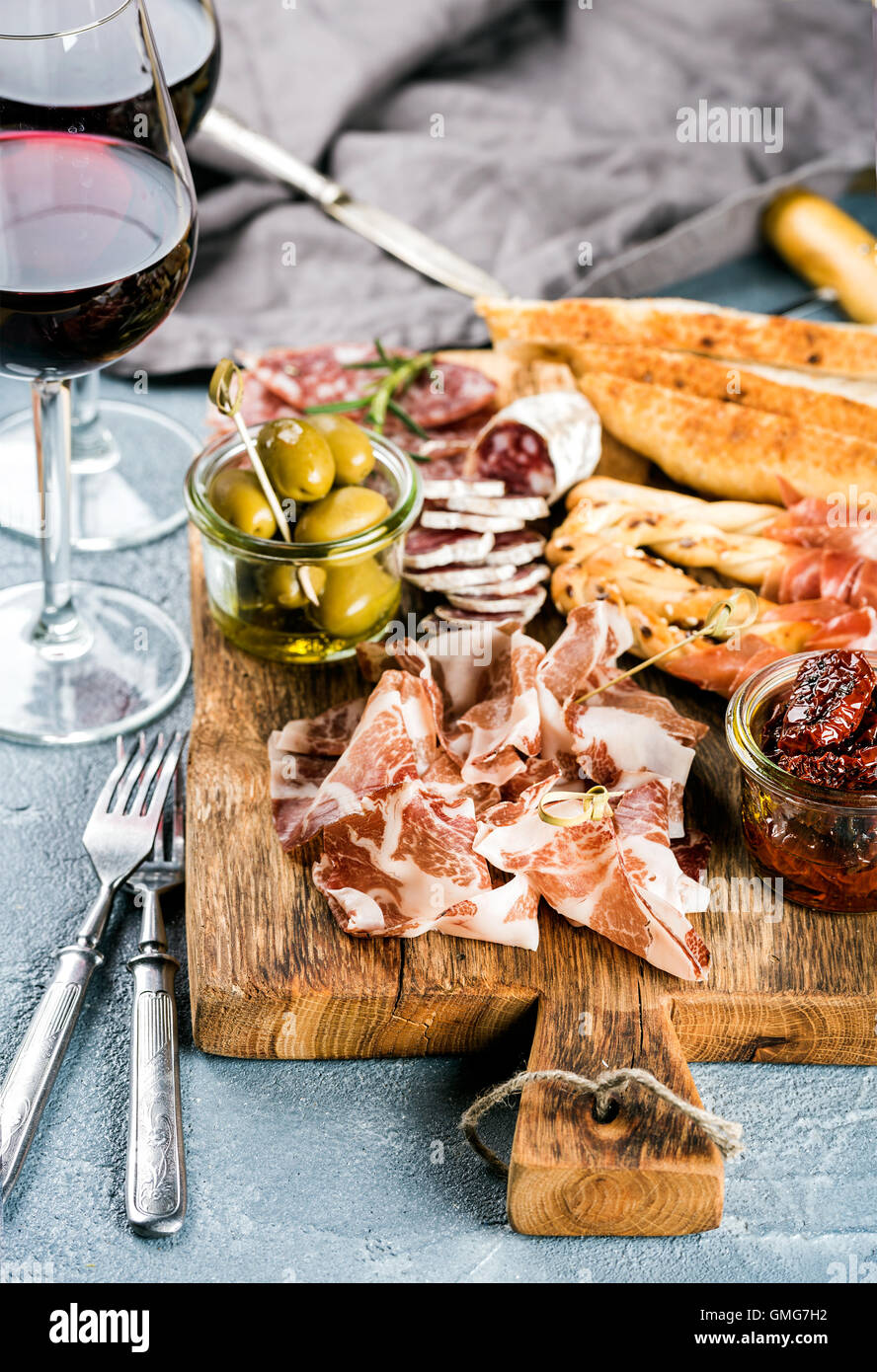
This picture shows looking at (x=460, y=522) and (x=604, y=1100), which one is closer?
(x=604, y=1100)

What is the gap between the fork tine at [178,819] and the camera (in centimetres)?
160

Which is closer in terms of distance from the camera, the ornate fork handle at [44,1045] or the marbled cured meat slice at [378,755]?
→ the ornate fork handle at [44,1045]

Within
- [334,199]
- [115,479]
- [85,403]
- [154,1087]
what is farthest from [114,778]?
[334,199]

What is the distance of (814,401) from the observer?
2.07m

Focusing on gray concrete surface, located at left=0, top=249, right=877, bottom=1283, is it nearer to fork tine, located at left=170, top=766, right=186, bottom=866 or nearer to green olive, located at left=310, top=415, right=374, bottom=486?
fork tine, located at left=170, top=766, right=186, bottom=866

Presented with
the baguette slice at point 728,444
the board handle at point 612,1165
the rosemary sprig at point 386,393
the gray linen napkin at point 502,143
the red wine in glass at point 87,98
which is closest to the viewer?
the board handle at point 612,1165

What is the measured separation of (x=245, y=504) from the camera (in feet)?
5.73

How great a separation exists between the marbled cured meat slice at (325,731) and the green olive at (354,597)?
0.36 ft

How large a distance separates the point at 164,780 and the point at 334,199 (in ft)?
4.55

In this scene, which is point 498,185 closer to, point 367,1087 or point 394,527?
point 394,527

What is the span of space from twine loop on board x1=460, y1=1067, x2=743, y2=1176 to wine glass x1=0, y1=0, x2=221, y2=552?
43.5 inches

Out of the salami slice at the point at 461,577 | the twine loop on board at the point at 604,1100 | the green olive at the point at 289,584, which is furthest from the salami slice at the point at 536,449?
the twine loop on board at the point at 604,1100

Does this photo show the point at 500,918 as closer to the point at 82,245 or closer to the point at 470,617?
the point at 470,617

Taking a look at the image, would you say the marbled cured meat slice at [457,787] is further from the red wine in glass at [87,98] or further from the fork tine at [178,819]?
the red wine in glass at [87,98]
